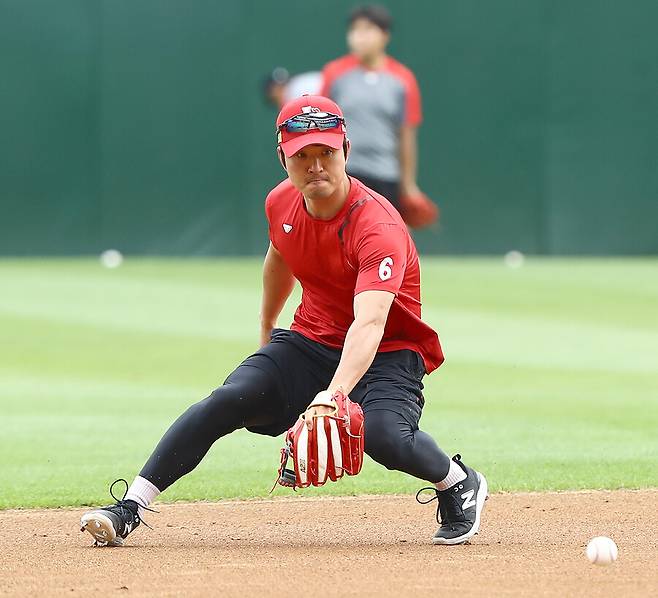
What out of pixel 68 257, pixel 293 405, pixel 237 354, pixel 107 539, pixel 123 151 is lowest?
pixel 107 539

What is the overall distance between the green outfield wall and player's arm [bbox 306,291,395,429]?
14112 mm

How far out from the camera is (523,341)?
1193 cm

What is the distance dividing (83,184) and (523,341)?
28.7 feet

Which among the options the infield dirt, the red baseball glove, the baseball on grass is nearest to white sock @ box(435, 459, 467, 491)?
the infield dirt

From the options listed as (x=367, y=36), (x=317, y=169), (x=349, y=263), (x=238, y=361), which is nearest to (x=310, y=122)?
(x=317, y=169)

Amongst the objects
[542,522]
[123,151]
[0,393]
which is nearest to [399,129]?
[0,393]

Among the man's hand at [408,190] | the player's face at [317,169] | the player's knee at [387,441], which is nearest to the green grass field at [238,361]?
the man's hand at [408,190]

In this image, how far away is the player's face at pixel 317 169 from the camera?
5004 mm

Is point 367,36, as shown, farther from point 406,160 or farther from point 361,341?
point 361,341

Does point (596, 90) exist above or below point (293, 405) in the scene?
above

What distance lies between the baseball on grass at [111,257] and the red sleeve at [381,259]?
543 inches

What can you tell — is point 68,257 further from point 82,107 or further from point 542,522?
point 542,522

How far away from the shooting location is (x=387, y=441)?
4941 millimetres

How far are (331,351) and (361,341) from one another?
0.50 m
